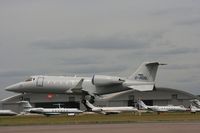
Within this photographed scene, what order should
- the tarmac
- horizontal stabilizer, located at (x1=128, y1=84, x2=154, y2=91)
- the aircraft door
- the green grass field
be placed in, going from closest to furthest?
the tarmac
the green grass field
the aircraft door
horizontal stabilizer, located at (x1=128, y1=84, x2=154, y2=91)

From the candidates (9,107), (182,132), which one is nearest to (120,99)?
(9,107)

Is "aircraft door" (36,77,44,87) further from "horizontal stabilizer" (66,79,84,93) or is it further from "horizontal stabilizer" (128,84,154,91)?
"horizontal stabilizer" (128,84,154,91)

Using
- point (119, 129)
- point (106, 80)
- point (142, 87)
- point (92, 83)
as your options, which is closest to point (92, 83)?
point (92, 83)

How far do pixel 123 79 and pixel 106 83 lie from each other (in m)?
3.54

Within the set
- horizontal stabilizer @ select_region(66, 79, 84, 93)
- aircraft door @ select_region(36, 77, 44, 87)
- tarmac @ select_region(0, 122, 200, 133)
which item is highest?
aircraft door @ select_region(36, 77, 44, 87)

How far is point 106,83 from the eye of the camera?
266 ft

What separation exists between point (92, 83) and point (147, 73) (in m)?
10.4

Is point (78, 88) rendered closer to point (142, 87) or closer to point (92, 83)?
point (92, 83)

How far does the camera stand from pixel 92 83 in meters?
82.4

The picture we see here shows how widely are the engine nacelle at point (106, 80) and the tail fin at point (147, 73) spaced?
3.54m

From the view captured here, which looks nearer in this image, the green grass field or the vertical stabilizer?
the green grass field

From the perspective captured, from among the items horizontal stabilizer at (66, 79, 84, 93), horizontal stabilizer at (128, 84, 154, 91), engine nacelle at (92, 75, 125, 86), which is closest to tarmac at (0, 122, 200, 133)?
horizontal stabilizer at (66, 79, 84, 93)

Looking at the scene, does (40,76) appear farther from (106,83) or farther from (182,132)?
(182,132)

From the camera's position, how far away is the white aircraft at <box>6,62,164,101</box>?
80.1 metres
